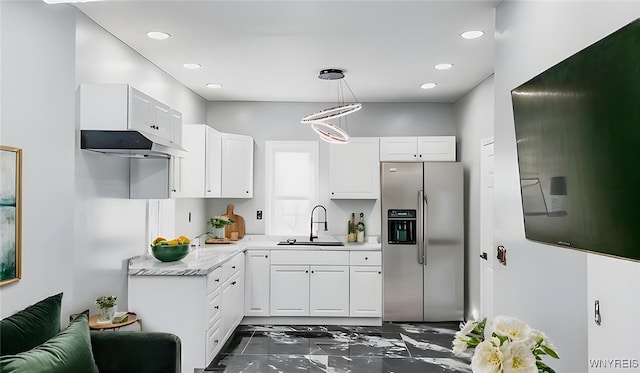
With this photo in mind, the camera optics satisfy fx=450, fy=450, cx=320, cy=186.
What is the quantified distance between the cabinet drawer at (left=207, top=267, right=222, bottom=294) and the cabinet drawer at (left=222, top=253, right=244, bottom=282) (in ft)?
0.48

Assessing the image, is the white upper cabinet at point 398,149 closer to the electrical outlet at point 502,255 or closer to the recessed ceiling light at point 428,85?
the recessed ceiling light at point 428,85

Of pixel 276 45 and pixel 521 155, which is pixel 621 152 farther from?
pixel 276 45

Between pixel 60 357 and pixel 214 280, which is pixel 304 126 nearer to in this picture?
pixel 214 280

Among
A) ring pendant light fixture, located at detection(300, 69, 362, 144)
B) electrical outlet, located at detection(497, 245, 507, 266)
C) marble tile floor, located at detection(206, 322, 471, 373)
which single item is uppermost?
ring pendant light fixture, located at detection(300, 69, 362, 144)

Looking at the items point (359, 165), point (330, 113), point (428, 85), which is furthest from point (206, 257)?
point (428, 85)

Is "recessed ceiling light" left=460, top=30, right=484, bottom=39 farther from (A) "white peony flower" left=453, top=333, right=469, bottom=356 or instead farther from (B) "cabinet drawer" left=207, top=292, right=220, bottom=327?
(B) "cabinet drawer" left=207, top=292, right=220, bottom=327

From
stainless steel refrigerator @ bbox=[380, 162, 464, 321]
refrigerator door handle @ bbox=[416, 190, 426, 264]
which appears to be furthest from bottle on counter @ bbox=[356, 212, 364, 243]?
refrigerator door handle @ bbox=[416, 190, 426, 264]

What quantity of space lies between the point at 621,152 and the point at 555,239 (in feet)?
1.68

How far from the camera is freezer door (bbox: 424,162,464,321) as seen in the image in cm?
513

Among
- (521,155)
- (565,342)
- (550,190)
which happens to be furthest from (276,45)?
(565,342)

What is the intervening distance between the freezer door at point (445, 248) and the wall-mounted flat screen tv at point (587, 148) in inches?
136

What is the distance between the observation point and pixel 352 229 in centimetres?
564

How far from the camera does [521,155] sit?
69.7 inches

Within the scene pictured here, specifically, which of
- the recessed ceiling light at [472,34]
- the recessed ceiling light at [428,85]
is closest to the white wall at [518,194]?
the recessed ceiling light at [472,34]
